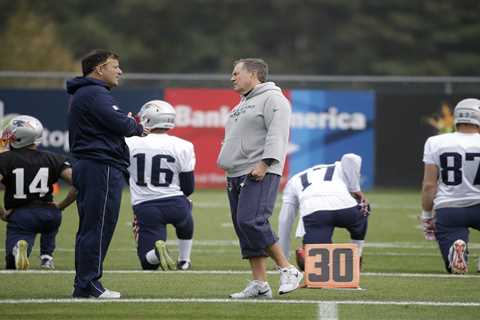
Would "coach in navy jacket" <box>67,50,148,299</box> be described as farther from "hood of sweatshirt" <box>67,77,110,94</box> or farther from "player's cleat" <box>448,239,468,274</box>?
"player's cleat" <box>448,239,468,274</box>

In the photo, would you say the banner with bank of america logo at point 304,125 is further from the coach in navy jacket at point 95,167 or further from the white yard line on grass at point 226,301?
the white yard line on grass at point 226,301

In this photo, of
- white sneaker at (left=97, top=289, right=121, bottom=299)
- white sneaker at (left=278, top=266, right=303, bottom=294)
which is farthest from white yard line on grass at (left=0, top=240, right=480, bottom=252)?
white sneaker at (left=278, top=266, right=303, bottom=294)

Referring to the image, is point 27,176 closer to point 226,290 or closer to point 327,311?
point 226,290

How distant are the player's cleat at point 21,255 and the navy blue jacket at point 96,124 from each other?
2.19 metres

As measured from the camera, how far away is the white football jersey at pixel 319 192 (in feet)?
35.7

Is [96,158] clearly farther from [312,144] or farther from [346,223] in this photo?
[312,144]

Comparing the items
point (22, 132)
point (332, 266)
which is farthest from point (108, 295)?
point (22, 132)

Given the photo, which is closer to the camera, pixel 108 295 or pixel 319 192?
pixel 108 295

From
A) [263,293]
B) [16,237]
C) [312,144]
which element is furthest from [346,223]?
[312,144]

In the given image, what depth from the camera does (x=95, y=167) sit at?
880cm

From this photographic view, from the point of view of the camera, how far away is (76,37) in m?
43.4

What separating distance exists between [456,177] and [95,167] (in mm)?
3874

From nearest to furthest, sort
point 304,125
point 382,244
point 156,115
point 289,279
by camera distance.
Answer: point 289,279 < point 156,115 < point 382,244 < point 304,125

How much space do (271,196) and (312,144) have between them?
45.2 feet
